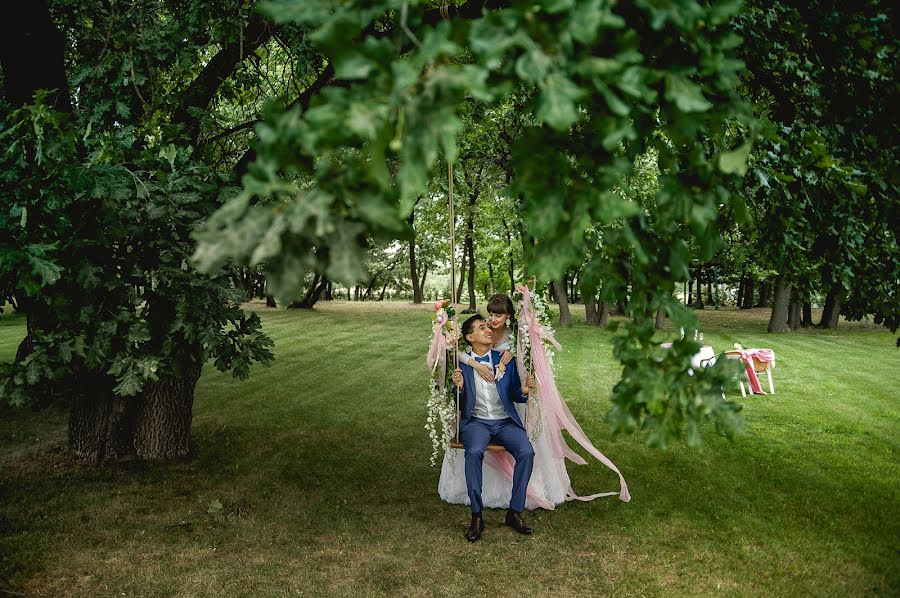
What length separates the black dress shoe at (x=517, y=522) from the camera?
488 cm

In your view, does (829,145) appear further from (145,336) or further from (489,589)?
(145,336)

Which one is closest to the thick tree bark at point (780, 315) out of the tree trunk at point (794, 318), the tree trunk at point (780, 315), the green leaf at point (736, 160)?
the tree trunk at point (780, 315)

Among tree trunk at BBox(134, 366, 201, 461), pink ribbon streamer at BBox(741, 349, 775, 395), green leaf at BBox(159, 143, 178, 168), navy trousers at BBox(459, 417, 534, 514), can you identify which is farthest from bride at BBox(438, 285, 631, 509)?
pink ribbon streamer at BBox(741, 349, 775, 395)

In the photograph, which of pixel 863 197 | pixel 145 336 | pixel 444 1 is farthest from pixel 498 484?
pixel 444 1

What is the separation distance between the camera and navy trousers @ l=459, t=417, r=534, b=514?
4.95 metres

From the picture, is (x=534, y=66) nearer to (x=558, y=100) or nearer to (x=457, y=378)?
(x=558, y=100)

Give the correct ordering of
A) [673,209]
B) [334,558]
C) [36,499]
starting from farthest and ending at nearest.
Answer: [36,499] → [334,558] → [673,209]

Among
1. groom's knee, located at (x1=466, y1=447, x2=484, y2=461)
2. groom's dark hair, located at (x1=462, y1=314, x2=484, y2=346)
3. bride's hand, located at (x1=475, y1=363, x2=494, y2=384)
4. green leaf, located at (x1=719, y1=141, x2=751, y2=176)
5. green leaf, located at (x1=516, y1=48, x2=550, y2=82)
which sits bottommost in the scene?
groom's knee, located at (x1=466, y1=447, x2=484, y2=461)

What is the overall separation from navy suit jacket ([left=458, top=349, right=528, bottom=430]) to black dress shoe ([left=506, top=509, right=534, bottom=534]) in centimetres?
71

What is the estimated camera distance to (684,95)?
1512 mm

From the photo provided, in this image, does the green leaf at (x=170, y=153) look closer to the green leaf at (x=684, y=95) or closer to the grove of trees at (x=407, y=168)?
the grove of trees at (x=407, y=168)

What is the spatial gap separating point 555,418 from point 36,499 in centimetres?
463

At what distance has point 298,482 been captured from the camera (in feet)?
19.8

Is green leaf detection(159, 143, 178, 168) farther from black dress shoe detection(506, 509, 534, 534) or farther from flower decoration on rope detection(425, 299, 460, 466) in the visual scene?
black dress shoe detection(506, 509, 534, 534)
